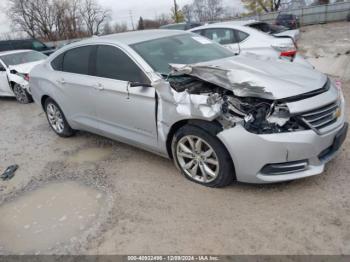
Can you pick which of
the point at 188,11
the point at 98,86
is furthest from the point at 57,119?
the point at 188,11

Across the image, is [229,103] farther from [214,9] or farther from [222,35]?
[214,9]

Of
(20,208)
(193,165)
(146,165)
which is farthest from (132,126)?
(20,208)

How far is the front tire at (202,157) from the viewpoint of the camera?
3.08 meters

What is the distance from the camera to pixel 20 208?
350cm

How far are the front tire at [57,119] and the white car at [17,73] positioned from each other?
353 cm

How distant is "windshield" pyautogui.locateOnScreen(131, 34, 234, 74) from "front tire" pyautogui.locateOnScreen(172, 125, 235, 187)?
2.70 ft

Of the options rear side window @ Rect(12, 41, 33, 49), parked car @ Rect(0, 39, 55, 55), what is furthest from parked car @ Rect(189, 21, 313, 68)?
rear side window @ Rect(12, 41, 33, 49)

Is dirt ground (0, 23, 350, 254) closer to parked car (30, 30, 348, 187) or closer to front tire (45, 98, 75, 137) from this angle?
parked car (30, 30, 348, 187)

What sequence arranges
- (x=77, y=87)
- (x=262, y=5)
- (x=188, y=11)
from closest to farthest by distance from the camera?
(x=77, y=87), (x=262, y=5), (x=188, y=11)

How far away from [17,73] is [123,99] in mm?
6144

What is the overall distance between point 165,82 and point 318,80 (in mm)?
1577

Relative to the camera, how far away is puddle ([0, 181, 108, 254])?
2.92m

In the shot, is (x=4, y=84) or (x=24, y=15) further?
(x=24, y=15)

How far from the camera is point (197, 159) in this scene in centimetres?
335
